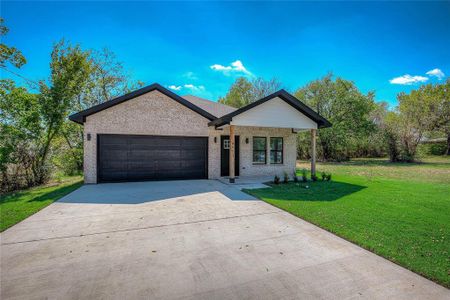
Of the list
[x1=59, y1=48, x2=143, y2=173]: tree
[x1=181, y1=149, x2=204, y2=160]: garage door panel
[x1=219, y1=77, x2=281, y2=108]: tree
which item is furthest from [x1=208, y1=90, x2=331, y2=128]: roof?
[x1=219, y1=77, x2=281, y2=108]: tree

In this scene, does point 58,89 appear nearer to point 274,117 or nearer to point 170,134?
point 170,134

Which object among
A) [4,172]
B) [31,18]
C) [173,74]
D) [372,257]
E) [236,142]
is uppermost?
[173,74]

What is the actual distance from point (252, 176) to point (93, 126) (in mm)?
8125

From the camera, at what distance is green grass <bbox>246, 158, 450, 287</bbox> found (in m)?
3.22

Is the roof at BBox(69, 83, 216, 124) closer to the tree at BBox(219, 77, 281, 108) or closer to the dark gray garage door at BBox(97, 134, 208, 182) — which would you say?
the dark gray garage door at BBox(97, 134, 208, 182)

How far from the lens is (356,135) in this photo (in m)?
22.4

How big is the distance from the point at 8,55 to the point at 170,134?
6.94 metres

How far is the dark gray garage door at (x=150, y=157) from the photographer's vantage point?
9.48 m

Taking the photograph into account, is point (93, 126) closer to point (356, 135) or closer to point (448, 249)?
point (448, 249)

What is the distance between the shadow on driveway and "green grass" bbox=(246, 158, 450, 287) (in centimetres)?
98

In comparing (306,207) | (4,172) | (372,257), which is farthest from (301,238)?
(4,172)

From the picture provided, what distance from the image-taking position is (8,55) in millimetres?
8391

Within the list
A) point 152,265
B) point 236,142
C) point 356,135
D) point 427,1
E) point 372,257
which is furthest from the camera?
point 356,135

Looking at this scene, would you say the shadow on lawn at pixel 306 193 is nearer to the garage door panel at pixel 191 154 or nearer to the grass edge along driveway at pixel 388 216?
the grass edge along driveway at pixel 388 216
